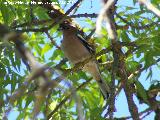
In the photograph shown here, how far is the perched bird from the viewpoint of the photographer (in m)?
4.24

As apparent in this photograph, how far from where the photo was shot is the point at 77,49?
4891 millimetres

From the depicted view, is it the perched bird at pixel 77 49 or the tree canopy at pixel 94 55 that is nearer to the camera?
the tree canopy at pixel 94 55

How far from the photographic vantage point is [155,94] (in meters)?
3.84

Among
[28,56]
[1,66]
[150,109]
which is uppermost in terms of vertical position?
[28,56]

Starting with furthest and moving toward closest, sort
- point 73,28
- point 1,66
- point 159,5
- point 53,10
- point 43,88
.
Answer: point 73,28 → point 53,10 → point 159,5 → point 1,66 → point 43,88

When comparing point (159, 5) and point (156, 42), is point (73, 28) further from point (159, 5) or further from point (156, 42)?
point (156, 42)

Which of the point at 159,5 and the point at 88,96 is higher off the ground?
the point at 159,5

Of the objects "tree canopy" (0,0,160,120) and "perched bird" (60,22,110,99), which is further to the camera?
"perched bird" (60,22,110,99)

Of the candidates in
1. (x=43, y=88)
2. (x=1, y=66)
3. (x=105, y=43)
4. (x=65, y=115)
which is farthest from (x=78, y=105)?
(x=65, y=115)

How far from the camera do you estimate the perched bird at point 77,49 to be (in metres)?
4.24

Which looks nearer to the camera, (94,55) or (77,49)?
(94,55)

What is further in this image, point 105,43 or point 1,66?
point 105,43

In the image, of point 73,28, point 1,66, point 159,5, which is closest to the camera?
point 1,66

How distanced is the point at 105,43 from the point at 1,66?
980mm
